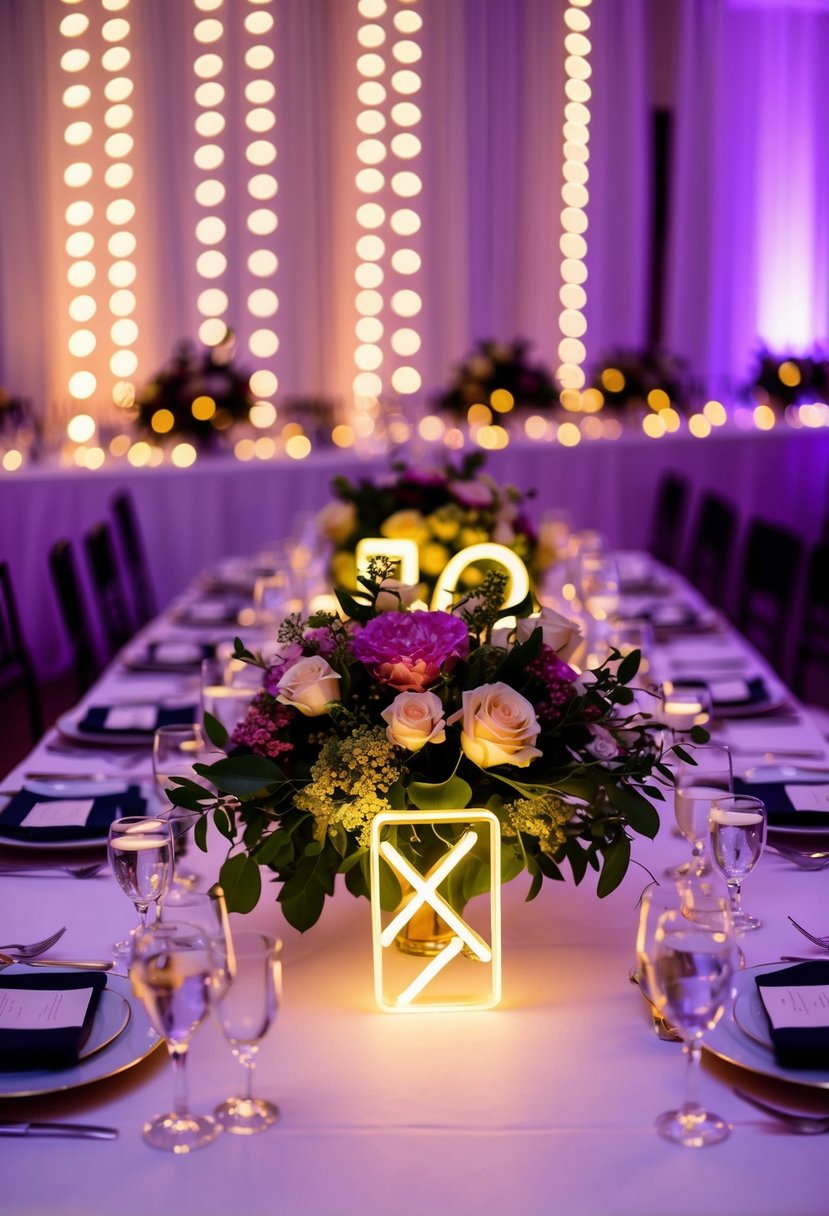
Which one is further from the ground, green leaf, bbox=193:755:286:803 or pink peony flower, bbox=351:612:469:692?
pink peony flower, bbox=351:612:469:692

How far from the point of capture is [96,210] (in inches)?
311

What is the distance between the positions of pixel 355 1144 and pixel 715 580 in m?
3.69

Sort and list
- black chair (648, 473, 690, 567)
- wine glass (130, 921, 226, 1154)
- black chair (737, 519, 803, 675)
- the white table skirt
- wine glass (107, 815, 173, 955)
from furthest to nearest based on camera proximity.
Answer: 1. the white table skirt
2. black chair (648, 473, 690, 567)
3. black chair (737, 519, 803, 675)
4. wine glass (107, 815, 173, 955)
5. wine glass (130, 921, 226, 1154)

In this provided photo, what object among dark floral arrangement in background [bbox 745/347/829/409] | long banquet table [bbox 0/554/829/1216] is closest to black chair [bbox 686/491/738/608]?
dark floral arrangement in background [bbox 745/347/829/409]

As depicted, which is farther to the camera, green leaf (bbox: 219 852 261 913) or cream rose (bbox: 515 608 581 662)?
cream rose (bbox: 515 608 581 662)

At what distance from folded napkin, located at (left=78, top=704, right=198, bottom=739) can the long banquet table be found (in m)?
0.85

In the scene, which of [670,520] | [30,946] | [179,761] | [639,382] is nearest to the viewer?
[30,946]

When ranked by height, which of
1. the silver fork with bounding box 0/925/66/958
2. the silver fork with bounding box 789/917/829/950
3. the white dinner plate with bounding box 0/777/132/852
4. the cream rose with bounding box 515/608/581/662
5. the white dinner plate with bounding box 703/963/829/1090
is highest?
the cream rose with bounding box 515/608/581/662

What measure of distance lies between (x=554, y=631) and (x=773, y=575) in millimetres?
2367

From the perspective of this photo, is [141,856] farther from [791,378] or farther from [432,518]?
[791,378]

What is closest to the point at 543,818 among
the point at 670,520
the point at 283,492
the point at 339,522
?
the point at 339,522

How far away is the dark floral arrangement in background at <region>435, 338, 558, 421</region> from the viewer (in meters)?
6.70

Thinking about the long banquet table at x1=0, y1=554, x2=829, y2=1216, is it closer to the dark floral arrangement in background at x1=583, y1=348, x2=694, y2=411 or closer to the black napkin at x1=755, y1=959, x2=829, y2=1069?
the black napkin at x1=755, y1=959, x2=829, y2=1069

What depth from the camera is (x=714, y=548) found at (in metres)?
4.85
